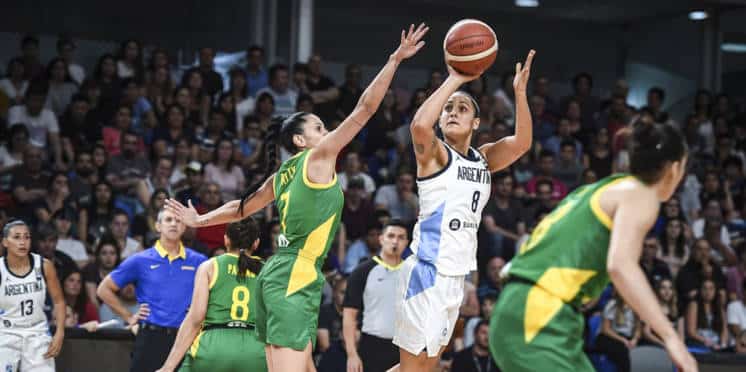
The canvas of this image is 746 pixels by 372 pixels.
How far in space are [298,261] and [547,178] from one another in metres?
7.45

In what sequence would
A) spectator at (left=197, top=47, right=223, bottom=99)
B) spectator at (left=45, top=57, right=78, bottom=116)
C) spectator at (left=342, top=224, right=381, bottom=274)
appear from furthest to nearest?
spectator at (left=197, top=47, right=223, bottom=99), spectator at (left=45, top=57, right=78, bottom=116), spectator at (left=342, top=224, right=381, bottom=274)

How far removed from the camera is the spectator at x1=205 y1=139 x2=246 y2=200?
1152cm

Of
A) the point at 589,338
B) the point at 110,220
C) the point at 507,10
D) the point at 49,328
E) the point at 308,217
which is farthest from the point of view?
the point at 507,10

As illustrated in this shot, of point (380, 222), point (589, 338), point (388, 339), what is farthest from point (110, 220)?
point (589, 338)

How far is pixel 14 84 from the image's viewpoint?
39.8ft

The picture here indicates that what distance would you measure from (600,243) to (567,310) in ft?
0.92

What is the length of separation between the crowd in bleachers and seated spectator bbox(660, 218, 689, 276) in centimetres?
2

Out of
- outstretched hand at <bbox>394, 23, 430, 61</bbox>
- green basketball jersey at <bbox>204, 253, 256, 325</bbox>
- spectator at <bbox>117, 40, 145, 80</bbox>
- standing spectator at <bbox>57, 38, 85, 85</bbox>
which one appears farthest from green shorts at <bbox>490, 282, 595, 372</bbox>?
standing spectator at <bbox>57, 38, 85, 85</bbox>

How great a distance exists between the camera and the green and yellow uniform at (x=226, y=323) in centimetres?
650

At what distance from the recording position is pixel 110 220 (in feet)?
35.4

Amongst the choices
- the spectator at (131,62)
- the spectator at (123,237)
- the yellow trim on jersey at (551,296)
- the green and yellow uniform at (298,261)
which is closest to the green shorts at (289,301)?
the green and yellow uniform at (298,261)

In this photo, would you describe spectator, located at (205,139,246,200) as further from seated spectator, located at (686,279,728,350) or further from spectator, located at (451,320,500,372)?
seated spectator, located at (686,279,728,350)

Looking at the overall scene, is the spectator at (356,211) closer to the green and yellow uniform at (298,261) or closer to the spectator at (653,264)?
the spectator at (653,264)

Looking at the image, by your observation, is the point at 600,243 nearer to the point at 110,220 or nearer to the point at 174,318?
the point at 174,318
